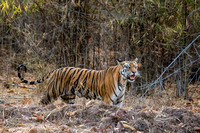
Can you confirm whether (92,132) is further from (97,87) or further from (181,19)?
(181,19)

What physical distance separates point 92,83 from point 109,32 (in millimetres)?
2336

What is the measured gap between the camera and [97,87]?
237 inches

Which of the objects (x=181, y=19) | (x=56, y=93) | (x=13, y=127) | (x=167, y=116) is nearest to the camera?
(x=13, y=127)

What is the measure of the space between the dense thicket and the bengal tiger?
69.5 inches

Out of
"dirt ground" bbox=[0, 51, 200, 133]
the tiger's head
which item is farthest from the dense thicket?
"dirt ground" bbox=[0, 51, 200, 133]

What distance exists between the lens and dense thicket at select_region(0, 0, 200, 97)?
7477 mm

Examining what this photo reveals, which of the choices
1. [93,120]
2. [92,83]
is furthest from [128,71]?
[93,120]

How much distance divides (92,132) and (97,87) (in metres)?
2.52

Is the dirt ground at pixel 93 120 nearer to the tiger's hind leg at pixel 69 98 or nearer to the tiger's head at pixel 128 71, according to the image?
the tiger's head at pixel 128 71

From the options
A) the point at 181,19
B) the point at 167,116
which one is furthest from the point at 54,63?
the point at 167,116

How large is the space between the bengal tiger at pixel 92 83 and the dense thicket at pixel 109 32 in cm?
177

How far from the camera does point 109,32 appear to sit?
8039 millimetres

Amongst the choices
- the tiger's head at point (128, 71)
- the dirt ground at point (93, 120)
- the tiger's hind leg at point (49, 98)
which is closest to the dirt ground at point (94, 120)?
the dirt ground at point (93, 120)

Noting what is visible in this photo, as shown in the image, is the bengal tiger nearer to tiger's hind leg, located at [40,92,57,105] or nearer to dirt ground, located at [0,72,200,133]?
tiger's hind leg, located at [40,92,57,105]
